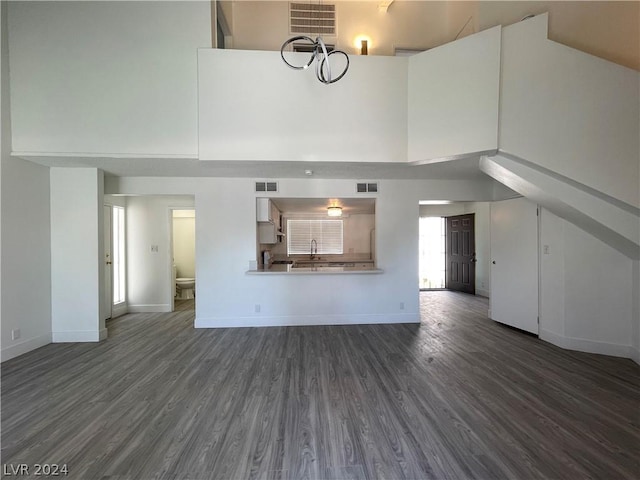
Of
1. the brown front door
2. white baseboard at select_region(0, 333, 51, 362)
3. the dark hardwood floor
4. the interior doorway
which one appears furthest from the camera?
the interior doorway

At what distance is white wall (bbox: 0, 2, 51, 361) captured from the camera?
10.4 feet

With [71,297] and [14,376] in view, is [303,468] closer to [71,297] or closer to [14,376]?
[14,376]

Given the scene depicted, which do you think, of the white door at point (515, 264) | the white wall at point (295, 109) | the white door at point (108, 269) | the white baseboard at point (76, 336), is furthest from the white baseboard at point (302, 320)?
the white wall at point (295, 109)

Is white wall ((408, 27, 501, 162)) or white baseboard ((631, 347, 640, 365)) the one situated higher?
white wall ((408, 27, 501, 162))

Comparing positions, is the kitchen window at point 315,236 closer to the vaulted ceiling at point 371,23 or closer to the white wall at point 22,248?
the vaulted ceiling at point 371,23

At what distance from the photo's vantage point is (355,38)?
4797mm

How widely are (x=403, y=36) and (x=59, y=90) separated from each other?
5432 mm

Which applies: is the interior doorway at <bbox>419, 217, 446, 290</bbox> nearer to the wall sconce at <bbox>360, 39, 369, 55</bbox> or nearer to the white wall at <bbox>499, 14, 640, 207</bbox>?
the wall sconce at <bbox>360, 39, 369, 55</bbox>

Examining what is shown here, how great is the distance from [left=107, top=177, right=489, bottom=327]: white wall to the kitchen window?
11.0 ft

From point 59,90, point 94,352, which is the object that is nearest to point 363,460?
point 94,352

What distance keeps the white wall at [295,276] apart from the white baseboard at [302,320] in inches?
0.6

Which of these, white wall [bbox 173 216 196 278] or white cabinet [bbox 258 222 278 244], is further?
white wall [bbox 173 216 196 278]

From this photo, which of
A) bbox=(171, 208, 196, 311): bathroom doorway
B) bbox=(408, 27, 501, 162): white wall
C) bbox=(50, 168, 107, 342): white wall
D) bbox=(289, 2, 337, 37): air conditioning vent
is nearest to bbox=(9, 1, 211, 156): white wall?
bbox=(50, 168, 107, 342): white wall

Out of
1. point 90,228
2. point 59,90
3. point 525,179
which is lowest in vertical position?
point 90,228
